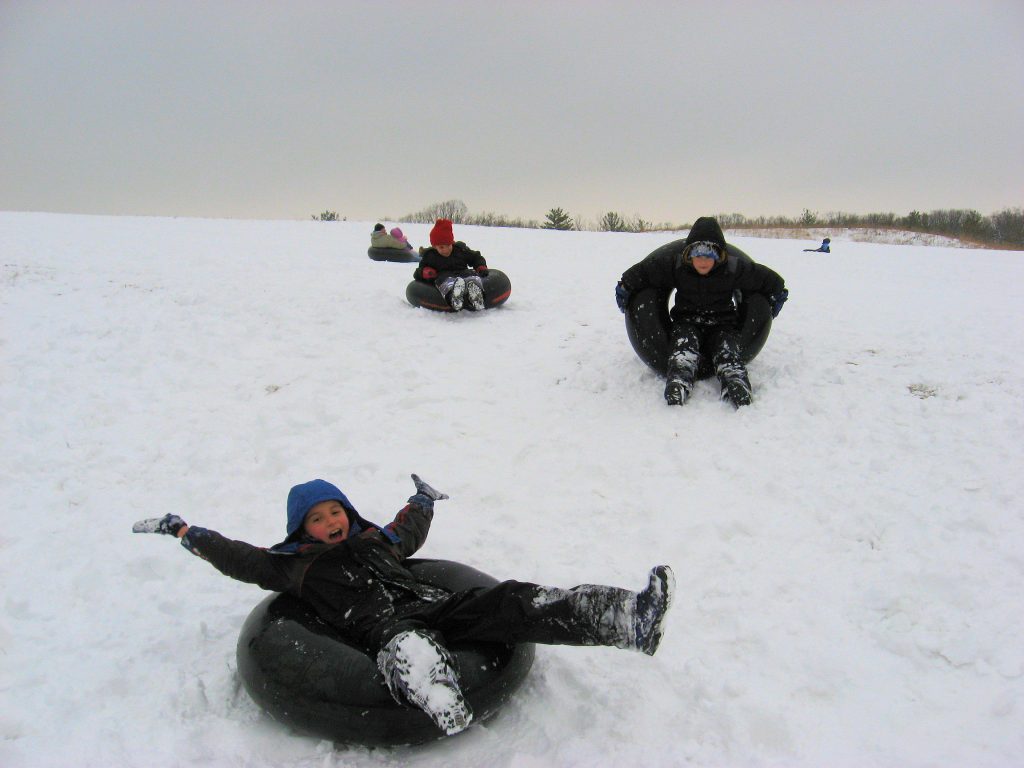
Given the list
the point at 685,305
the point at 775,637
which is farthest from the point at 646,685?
the point at 685,305

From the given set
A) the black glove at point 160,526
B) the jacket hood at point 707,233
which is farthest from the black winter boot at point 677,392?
the black glove at point 160,526

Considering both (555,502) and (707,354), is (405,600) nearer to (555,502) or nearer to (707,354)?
(555,502)

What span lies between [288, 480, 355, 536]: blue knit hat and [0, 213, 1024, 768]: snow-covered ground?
71 cm

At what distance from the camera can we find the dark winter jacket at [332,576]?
2850 millimetres

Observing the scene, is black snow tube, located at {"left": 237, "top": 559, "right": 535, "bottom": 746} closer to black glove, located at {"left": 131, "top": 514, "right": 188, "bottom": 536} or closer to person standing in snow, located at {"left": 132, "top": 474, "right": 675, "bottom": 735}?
person standing in snow, located at {"left": 132, "top": 474, "right": 675, "bottom": 735}

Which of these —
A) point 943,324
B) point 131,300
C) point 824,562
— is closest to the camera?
point 824,562

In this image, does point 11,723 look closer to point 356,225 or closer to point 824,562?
point 824,562

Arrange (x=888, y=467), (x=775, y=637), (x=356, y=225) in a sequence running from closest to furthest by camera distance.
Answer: (x=775, y=637), (x=888, y=467), (x=356, y=225)

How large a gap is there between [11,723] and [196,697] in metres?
0.65

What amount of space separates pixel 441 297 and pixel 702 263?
3.39 meters

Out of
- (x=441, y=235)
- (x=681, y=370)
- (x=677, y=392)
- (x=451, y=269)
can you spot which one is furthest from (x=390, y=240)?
(x=677, y=392)

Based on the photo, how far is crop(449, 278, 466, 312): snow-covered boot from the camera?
7730mm

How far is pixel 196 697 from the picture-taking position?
280cm

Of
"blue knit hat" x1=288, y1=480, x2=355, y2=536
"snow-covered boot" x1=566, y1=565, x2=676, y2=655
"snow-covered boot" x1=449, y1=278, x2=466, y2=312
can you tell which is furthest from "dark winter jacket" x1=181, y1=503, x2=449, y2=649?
"snow-covered boot" x1=449, y1=278, x2=466, y2=312
